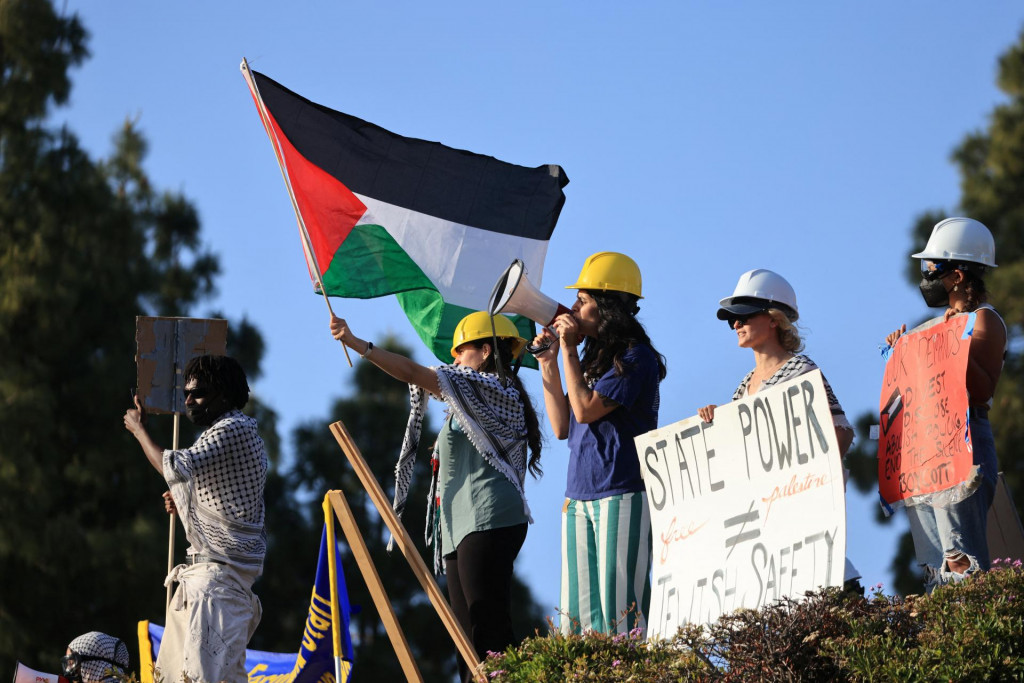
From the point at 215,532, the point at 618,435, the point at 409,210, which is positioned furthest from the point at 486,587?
the point at 409,210

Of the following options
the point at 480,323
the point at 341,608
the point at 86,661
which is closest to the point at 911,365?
the point at 480,323

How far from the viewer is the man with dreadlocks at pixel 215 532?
244 inches

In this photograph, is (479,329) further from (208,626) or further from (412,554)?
(208,626)

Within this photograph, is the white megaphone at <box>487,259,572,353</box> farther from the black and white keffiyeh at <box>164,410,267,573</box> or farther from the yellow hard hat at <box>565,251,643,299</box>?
the black and white keffiyeh at <box>164,410,267,573</box>

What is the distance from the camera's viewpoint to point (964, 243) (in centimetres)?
582

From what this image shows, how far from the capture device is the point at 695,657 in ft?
16.0

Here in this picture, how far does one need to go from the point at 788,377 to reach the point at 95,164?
513 inches

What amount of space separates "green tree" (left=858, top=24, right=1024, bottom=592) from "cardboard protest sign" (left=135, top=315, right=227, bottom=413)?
8.58m

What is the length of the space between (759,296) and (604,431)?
0.96m

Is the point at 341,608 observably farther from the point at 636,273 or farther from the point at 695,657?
the point at 695,657

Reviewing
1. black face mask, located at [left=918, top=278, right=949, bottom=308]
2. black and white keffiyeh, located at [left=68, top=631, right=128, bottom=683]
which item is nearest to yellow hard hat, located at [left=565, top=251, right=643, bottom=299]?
black face mask, located at [left=918, top=278, right=949, bottom=308]

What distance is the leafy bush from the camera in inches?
174

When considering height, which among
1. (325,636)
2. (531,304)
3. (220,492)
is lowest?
(325,636)

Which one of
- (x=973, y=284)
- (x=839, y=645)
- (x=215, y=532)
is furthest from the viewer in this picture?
(x=215, y=532)
